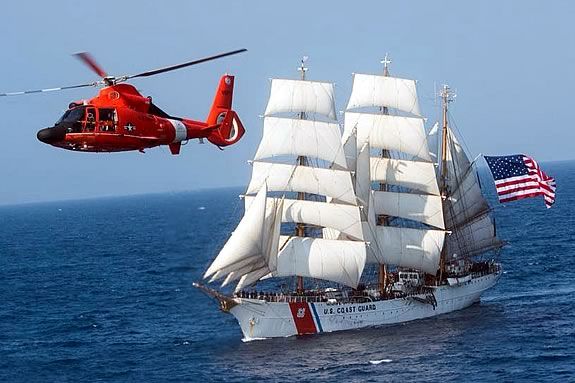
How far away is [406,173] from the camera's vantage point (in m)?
78.0

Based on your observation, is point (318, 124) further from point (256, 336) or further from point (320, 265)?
point (256, 336)

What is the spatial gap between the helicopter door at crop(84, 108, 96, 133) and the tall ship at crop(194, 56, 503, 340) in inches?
1155

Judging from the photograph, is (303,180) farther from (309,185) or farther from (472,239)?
(472,239)

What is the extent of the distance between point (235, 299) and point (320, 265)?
7763 mm

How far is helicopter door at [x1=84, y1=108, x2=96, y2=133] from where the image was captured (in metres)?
36.6

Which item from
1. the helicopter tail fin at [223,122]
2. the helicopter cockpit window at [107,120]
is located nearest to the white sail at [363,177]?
the helicopter tail fin at [223,122]

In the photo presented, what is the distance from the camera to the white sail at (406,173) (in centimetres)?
7725

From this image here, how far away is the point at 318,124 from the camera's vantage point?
71.8m

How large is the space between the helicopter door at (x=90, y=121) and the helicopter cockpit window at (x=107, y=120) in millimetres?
285

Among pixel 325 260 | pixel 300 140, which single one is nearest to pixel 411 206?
pixel 325 260

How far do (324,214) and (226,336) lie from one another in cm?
1248

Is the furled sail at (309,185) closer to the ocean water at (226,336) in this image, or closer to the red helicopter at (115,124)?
the ocean water at (226,336)

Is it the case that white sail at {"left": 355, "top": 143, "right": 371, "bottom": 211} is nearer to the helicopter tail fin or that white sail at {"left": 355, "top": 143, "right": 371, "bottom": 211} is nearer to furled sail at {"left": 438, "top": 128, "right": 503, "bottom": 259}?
furled sail at {"left": 438, "top": 128, "right": 503, "bottom": 259}

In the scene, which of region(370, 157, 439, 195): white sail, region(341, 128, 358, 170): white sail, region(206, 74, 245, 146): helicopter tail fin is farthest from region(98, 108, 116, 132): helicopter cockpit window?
region(370, 157, 439, 195): white sail
